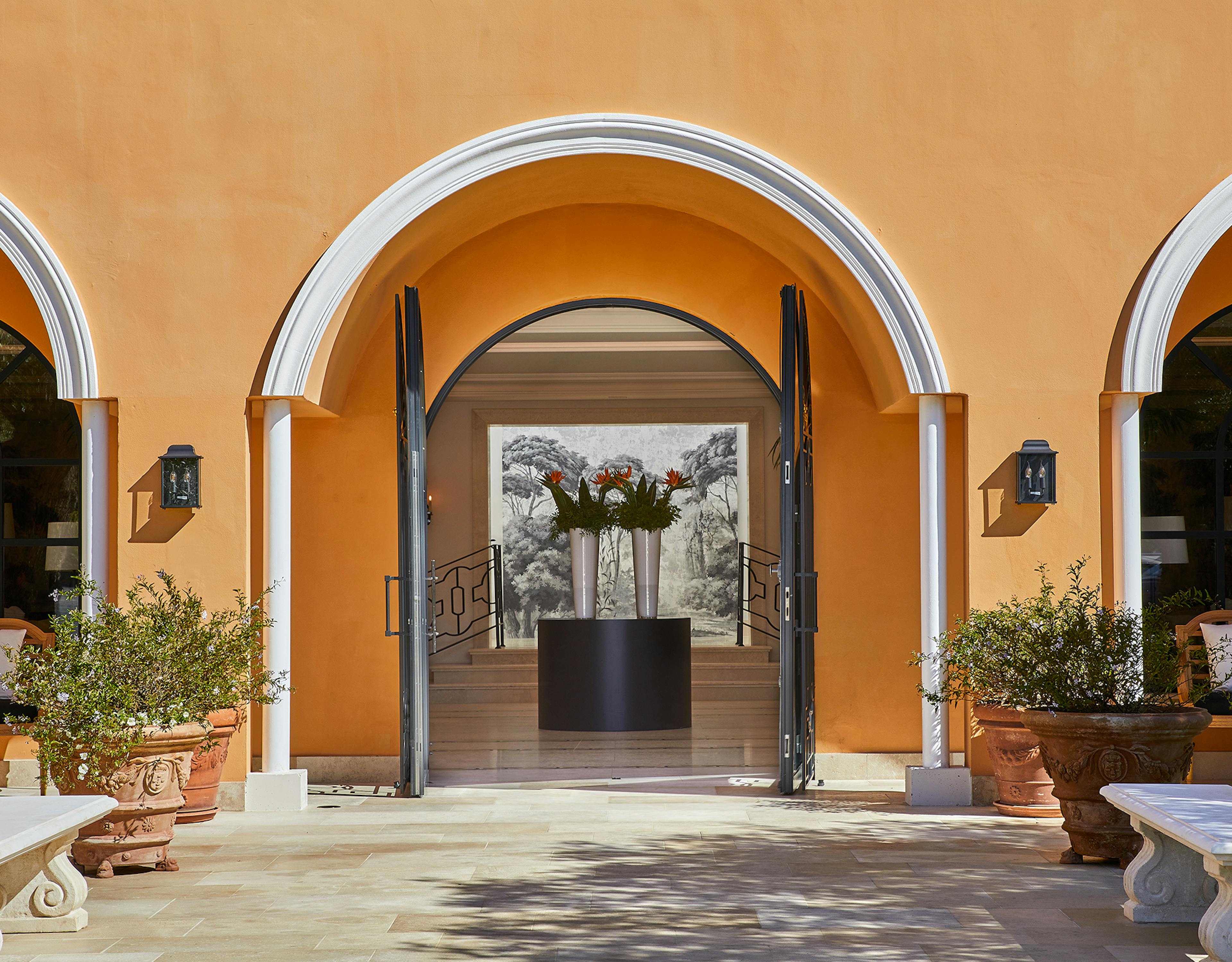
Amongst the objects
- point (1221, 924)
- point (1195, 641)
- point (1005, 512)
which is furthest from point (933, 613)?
point (1221, 924)

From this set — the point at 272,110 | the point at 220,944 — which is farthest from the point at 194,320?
the point at 220,944

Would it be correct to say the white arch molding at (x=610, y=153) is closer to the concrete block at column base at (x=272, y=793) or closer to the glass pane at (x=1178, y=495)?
the concrete block at column base at (x=272, y=793)

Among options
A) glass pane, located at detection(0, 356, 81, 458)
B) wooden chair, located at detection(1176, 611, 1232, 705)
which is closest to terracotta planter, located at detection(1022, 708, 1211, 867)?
wooden chair, located at detection(1176, 611, 1232, 705)

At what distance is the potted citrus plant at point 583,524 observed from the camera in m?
9.33

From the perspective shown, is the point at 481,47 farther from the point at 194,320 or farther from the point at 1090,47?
the point at 1090,47

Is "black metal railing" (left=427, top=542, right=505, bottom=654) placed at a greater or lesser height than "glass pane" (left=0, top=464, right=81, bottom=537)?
lesser

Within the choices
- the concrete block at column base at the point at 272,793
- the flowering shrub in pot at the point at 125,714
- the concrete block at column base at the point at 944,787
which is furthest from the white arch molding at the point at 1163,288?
the flowering shrub in pot at the point at 125,714

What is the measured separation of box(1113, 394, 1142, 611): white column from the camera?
6.26 m

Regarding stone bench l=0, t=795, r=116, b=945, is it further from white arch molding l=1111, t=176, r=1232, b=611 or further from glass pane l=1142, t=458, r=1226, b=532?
glass pane l=1142, t=458, r=1226, b=532

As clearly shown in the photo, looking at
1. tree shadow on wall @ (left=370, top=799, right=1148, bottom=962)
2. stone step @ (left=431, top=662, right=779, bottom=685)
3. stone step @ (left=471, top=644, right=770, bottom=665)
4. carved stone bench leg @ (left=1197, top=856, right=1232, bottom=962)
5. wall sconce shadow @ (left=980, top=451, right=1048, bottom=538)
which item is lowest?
stone step @ (left=431, top=662, right=779, bottom=685)

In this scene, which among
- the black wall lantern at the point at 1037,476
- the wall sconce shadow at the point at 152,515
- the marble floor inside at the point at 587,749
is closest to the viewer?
the black wall lantern at the point at 1037,476

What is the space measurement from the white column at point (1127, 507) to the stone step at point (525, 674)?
6.52m

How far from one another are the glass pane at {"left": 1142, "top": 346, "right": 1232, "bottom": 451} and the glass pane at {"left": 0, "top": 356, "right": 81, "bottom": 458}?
6.48 meters

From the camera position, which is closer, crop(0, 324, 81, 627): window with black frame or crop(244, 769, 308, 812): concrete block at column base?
crop(244, 769, 308, 812): concrete block at column base
